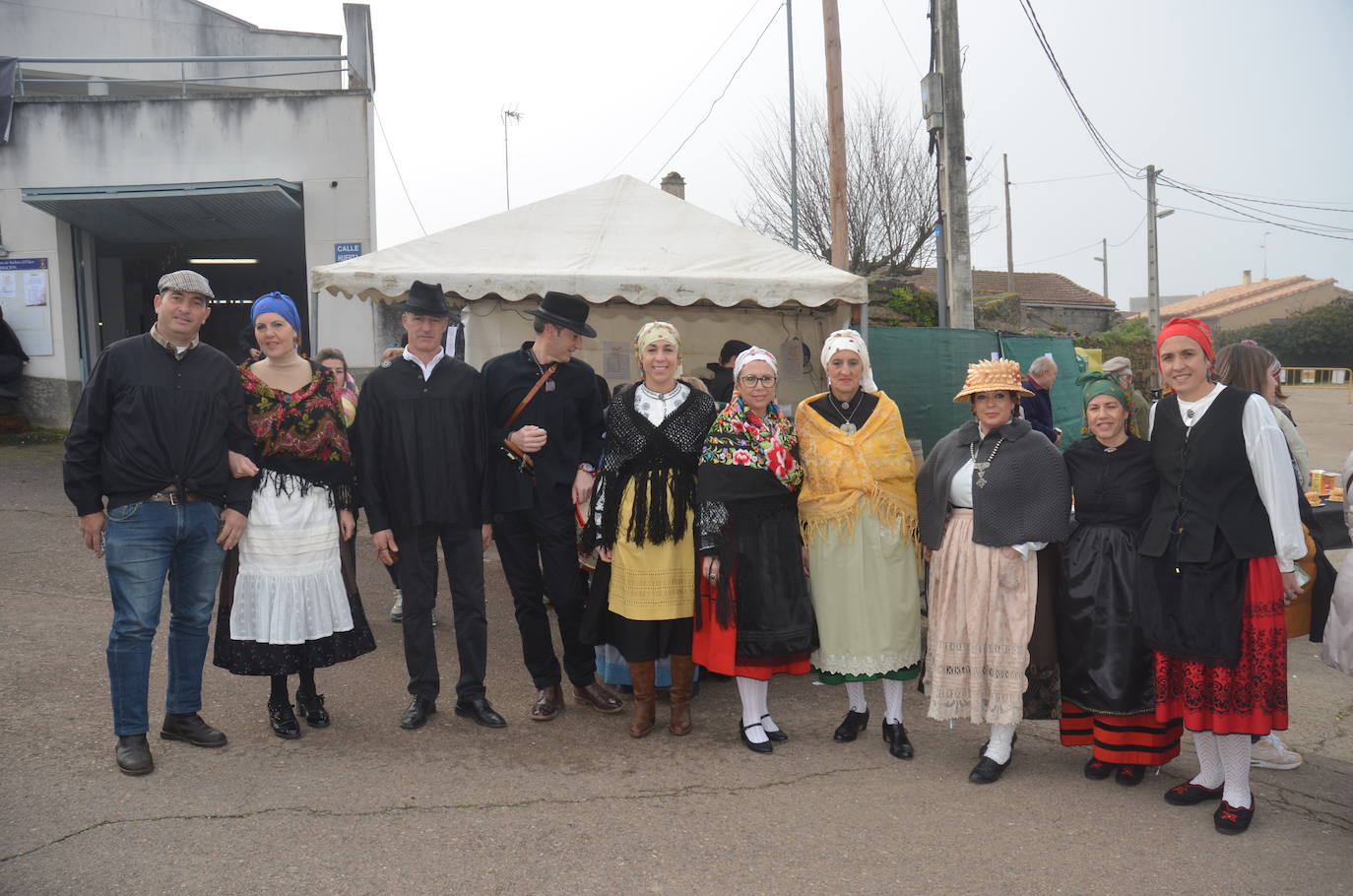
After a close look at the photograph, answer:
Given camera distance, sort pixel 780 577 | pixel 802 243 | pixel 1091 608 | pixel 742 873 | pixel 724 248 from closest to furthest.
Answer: pixel 742 873 < pixel 1091 608 < pixel 780 577 < pixel 724 248 < pixel 802 243

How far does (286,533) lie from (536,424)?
1.17m

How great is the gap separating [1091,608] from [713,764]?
1.64 m

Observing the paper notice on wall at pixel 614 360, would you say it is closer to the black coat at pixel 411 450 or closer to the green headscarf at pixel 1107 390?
the black coat at pixel 411 450

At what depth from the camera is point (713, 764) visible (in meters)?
4.09

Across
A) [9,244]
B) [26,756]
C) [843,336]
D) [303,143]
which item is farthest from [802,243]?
[26,756]

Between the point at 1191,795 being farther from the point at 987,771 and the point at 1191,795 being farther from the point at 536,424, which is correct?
the point at 536,424

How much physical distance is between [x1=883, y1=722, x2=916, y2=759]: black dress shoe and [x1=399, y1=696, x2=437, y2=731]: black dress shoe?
6.72 ft

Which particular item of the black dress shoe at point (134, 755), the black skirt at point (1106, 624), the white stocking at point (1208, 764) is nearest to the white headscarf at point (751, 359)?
the black skirt at point (1106, 624)

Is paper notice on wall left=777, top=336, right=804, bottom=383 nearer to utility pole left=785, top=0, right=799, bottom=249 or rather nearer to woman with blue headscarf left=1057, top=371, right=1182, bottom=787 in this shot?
woman with blue headscarf left=1057, top=371, right=1182, bottom=787

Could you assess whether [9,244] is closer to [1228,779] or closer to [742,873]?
[742,873]

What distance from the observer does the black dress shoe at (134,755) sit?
3750 mm

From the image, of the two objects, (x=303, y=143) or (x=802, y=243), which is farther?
(x=802, y=243)

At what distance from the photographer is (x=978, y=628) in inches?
155

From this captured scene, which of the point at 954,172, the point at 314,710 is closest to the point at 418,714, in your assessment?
the point at 314,710
